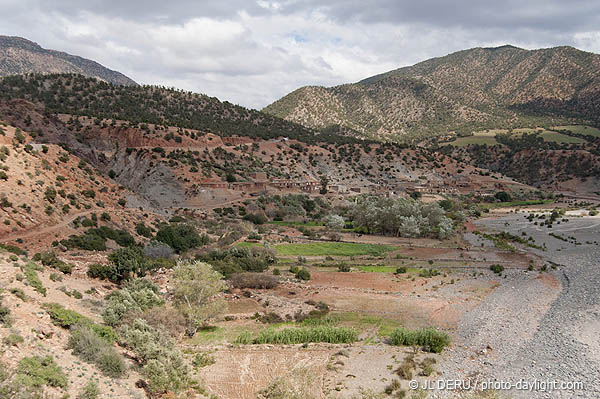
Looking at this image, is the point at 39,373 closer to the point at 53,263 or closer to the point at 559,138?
the point at 53,263

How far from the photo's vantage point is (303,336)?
1880 cm

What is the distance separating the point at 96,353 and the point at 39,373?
97.9 inches

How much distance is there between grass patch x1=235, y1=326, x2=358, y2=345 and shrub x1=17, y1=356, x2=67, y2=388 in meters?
8.93

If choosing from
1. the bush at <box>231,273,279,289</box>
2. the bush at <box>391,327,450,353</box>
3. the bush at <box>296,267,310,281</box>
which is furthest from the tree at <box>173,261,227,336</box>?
the bush at <box>296,267,310,281</box>

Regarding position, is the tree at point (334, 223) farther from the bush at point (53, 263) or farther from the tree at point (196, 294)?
the bush at point (53, 263)

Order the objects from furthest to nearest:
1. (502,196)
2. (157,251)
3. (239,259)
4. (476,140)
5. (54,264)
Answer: (476,140), (502,196), (239,259), (157,251), (54,264)

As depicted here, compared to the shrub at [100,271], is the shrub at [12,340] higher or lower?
higher

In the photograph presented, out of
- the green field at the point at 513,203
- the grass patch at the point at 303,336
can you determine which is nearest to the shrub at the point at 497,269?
the grass patch at the point at 303,336

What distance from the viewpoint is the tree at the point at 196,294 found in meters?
19.2

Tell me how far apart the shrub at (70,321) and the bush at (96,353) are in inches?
30.4

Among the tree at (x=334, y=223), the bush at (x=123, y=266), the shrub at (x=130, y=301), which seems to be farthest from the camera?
the tree at (x=334, y=223)

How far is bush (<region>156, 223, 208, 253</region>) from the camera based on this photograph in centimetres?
3425

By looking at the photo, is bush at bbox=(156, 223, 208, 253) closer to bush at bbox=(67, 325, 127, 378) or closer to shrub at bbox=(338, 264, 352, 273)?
shrub at bbox=(338, 264, 352, 273)

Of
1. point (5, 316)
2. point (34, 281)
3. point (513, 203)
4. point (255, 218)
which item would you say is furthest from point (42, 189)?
point (513, 203)
